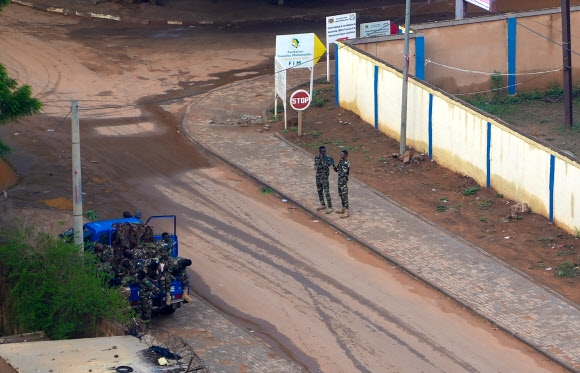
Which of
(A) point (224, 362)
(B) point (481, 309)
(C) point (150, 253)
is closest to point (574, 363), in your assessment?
(B) point (481, 309)

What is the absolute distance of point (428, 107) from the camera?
90.9ft

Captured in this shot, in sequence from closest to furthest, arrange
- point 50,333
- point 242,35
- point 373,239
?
1. point 50,333
2. point 373,239
3. point 242,35

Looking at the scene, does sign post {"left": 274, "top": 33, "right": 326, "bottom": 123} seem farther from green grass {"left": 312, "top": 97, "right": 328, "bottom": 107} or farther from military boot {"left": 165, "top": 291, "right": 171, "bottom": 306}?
military boot {"left": 165, "top": 291, "right": 171, "bottom": 306}

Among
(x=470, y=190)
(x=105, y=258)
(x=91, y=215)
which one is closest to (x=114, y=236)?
(x=105, y=258)

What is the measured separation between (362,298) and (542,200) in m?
5.64

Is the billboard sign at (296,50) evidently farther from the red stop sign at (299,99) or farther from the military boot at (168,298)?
the military boot at (168,298)

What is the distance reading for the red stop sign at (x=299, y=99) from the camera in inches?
1134

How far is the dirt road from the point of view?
19094mm

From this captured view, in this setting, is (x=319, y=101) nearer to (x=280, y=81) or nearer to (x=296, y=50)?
(x=296, y=50)

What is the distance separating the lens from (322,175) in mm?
24125

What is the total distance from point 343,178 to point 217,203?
10.6 feet

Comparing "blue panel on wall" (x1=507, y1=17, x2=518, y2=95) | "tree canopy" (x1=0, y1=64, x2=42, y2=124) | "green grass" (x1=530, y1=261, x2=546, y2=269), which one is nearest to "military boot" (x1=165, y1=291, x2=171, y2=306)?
"tree canopy" (x1=0, y1=64, x2=42, y2=124)

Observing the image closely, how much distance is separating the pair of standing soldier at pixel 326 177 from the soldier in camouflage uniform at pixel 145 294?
6303 mm

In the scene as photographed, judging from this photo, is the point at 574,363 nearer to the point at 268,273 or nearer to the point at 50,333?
the point at 268,273
